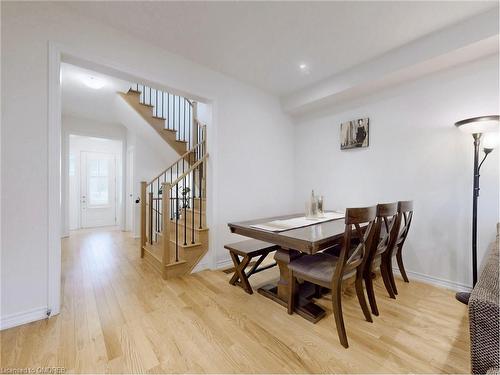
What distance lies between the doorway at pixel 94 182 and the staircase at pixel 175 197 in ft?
6.59

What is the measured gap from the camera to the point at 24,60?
5.66ft

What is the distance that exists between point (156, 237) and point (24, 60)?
9.33ft

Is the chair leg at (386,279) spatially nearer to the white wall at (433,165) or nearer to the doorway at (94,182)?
the white wall at (433,165)

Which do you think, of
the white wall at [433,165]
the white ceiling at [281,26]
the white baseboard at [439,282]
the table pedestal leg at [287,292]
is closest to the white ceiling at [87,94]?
the white ceiling at [281,26]

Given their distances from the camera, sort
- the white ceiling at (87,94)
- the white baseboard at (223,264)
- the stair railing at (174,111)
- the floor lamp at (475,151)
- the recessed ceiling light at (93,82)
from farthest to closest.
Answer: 1. the stair railing at (174,111)
2. the recessed ceiling light at (93,82)
3. the white ceiling at (87,94)
4. the white baseboard at (223,264)
5. the floor lamp at (475,151)

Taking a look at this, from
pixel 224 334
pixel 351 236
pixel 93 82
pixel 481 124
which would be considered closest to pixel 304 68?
pixel 481 124

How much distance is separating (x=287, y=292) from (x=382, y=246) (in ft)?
3.11

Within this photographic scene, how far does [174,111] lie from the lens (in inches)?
181

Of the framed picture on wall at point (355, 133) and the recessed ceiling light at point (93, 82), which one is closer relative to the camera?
the framed picture on wall at point (355, 133)

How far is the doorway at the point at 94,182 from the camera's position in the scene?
5.70 meters

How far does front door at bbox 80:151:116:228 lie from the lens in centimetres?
580

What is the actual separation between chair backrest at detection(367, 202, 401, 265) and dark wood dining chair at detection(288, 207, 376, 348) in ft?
0.33

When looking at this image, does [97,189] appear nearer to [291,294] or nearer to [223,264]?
[223,264]

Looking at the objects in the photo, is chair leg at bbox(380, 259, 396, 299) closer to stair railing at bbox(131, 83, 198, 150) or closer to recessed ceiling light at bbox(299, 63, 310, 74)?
recessed ceiling light at bbox(299, 63, 310, 74)
